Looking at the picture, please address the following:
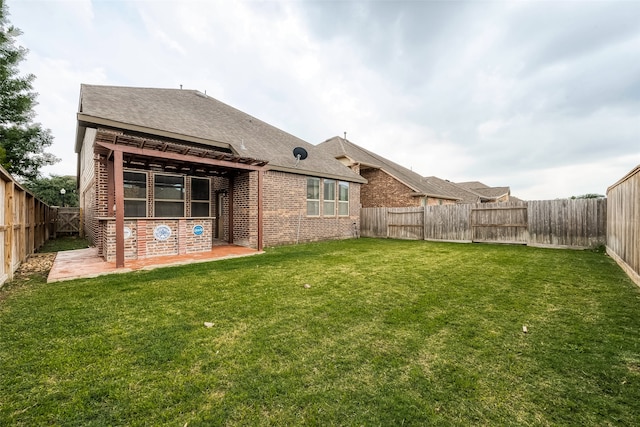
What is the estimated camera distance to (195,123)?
1045 centimetres

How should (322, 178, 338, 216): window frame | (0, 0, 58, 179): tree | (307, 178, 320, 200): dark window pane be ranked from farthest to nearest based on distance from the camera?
(0, 0, 58, 179): tree, (322, 178, 338, 216): window frame, (307, 178, 320, 200): dark window pane

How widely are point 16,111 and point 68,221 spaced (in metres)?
9.54

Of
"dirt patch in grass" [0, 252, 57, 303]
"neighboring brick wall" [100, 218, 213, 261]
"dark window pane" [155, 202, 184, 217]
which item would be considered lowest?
"dirt patch in grass" [0, 252, 57, 303]

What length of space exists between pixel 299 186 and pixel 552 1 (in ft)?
33.8

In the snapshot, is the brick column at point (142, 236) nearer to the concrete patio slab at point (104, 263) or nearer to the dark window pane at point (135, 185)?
the concrete patio slab at point (104, 263)

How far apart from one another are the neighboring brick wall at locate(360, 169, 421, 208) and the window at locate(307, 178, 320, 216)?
7852 millimetres

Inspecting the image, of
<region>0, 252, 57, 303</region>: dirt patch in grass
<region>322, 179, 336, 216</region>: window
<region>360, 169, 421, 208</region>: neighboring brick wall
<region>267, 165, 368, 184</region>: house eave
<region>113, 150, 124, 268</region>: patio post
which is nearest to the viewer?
<region>0, 252, 57, 303</region>: dirt patch in grass

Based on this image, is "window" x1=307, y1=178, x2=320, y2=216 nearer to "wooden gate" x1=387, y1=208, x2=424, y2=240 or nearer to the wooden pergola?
the wooden pergola

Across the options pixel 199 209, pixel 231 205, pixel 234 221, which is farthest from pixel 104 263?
pixel 231 205

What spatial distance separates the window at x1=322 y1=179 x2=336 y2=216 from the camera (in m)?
13.0

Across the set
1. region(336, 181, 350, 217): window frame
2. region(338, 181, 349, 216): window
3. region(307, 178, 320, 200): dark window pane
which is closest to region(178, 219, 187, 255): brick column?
region(307, 178, 320, 200): dark window pane

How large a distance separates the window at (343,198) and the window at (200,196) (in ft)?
21.4

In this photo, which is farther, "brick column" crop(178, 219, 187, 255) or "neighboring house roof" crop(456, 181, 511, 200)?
"neighboring house roof" crop(456, 181, 511, 200)

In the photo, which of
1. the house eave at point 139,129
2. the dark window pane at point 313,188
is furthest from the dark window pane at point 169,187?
the dark window pane at point 313,188
